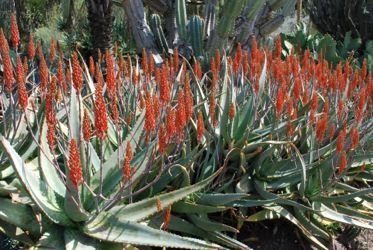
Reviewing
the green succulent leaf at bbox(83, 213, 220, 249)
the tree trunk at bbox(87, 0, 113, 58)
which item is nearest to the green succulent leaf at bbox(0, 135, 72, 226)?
the green succulent leaf at bbox(83, 213, 220, 249)

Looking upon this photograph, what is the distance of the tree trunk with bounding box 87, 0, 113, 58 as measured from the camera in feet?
23.9

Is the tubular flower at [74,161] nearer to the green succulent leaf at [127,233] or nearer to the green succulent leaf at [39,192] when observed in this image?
the green succulent leaf at [39,192]

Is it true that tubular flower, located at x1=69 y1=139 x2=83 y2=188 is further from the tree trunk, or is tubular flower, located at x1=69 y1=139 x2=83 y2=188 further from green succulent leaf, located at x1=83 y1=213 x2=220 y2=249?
the tree trunk

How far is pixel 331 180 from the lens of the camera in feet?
10.3

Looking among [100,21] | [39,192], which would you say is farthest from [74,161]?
[100,21]

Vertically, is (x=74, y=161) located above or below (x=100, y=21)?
above

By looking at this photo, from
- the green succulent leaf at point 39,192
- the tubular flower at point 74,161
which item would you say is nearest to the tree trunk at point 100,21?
the green succulent leaf at point 39,192

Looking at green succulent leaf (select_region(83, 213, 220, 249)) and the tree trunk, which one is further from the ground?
the tree trunk

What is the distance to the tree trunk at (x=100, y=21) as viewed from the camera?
23.9ft

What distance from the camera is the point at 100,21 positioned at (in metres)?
7.38

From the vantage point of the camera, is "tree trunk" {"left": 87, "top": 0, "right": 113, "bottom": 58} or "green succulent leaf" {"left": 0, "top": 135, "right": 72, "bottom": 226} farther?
"tree trunk" {"left": 87, "top": 0, "right": 113, "bottom": 58}

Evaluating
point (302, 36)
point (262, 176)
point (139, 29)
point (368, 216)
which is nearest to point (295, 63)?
point (262, 176)

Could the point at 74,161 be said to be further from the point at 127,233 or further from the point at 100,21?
the point at 100,21

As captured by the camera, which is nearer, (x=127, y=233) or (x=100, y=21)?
(x=127, y=233)
